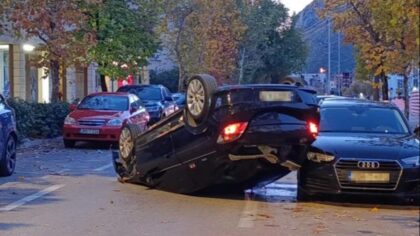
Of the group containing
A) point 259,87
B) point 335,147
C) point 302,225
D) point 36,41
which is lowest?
point 302,225

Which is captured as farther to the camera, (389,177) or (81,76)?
(81,76)

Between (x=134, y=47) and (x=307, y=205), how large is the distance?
811 inches

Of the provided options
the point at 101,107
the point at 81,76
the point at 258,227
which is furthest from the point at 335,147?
the point at 81,76

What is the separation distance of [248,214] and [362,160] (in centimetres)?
159

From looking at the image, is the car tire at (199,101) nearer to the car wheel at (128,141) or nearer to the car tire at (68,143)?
the car wheel at (128,141)

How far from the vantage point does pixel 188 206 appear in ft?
35.2

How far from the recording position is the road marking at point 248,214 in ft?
30.8

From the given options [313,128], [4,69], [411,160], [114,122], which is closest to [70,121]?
[114,122]

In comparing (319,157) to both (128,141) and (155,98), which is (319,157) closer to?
(128,141)

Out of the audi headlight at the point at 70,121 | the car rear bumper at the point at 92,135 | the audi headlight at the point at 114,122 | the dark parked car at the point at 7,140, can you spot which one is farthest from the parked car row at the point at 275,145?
the audi headlight at the point at 70,121

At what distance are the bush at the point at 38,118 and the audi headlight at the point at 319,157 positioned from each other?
11.2 metres

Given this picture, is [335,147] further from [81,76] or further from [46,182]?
[81,76]

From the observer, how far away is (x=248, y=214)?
10148 mm

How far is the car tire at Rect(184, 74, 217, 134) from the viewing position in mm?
10055
